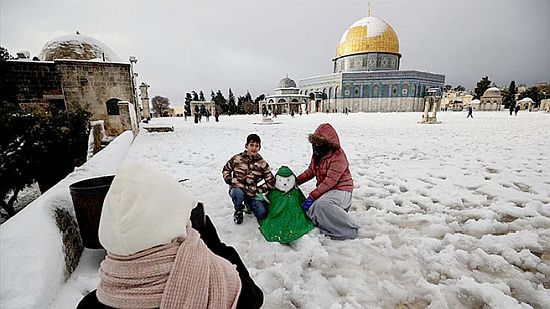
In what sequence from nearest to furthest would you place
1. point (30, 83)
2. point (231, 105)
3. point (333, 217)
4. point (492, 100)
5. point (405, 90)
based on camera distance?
1. point (333, 217)
2. point (30, 83)
3. point (492, 100)
4. point (405, 90)
5. point (231, 105)

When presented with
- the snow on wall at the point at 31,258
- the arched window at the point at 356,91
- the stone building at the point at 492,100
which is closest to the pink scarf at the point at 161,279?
the snow on wall at the point at 31,258

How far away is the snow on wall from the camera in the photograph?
A: 1544mm

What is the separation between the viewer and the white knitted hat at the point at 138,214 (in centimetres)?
102

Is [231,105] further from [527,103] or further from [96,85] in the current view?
[527,103]

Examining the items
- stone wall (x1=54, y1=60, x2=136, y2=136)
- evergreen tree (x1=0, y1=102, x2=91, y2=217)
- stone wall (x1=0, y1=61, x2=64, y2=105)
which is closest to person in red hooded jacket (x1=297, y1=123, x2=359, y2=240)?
evergreen tree (x1=0, y1=102, x2=91, y2=217)

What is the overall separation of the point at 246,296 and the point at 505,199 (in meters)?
4.35

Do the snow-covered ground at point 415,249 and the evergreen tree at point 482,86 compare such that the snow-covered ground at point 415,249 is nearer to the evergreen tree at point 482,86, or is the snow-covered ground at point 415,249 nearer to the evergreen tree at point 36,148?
the evergreen tree at point 36,148

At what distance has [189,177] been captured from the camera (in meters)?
5.53

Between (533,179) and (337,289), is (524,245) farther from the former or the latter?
(533,179)

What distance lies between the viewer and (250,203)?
11.3ft

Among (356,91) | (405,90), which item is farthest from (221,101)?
(405,90)

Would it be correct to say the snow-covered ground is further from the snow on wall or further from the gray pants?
the snow on wall

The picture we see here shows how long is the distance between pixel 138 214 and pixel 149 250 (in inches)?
6.1

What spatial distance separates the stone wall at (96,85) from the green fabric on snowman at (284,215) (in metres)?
14.4
